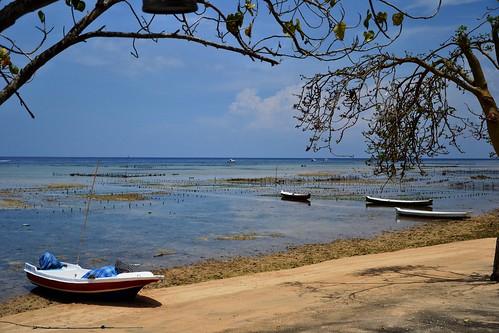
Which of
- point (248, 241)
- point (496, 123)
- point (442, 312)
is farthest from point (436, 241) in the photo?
point (442, 312)

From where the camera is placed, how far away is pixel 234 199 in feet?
149

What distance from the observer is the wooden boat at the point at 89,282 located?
1244cm

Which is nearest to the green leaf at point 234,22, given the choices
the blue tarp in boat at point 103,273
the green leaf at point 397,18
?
the green leaf at point 397,18

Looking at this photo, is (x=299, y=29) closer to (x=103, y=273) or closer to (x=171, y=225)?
(x=103, y=273)

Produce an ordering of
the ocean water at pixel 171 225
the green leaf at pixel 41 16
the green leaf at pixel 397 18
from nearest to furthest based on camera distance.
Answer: the green leaf at pixel 41 16 → the green leaf at pixel 397 18 → the ocean water at pixel 171 225

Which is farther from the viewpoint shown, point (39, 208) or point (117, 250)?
point (39, 208)

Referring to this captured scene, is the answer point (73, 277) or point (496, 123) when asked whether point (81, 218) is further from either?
point (496, 123)

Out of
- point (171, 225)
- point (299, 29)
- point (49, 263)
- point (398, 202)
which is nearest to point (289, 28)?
point (299, 29)

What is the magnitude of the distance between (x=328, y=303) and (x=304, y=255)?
977 cm

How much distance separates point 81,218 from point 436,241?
20.1 m

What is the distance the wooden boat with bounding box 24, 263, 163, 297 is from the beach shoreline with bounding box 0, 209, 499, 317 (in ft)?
1.54

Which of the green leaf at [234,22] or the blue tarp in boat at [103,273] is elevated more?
the green leaf at [234,22]

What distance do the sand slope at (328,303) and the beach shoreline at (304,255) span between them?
1008 millimetres

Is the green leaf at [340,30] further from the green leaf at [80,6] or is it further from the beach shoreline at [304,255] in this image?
the beach shoreline at [304,255]
